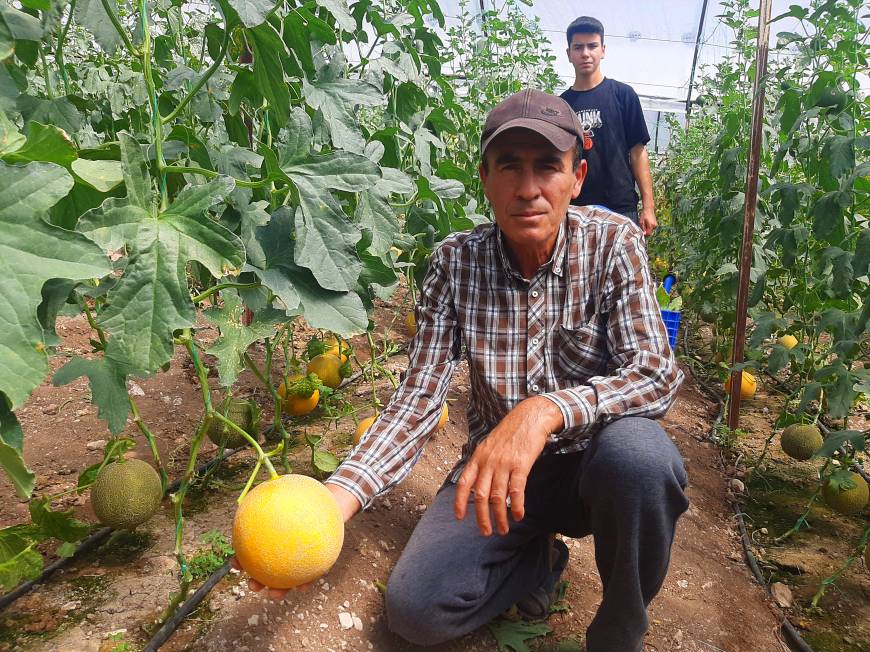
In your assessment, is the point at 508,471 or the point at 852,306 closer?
the point at 508,471

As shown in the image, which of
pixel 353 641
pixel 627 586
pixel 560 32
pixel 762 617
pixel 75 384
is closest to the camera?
pixel 627 586

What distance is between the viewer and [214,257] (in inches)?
43.9

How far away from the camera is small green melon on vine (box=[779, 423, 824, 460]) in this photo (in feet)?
9.75

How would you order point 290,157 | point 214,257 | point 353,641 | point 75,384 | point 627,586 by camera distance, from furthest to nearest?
1. point 75,384
2. point 353,641
3. point 627,586
4. point 290,157
5. point 214,257

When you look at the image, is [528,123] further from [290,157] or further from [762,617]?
[762,617]

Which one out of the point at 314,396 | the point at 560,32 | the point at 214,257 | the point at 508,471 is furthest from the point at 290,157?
the point at 560,32

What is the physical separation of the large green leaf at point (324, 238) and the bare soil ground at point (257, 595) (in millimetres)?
955

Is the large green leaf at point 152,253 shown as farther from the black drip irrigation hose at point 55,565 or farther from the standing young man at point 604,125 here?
the standing young man at point 604,125

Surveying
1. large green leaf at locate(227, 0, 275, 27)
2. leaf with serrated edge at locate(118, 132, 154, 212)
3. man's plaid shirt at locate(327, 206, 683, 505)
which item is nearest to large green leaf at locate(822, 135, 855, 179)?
man's plaid shirt at locate(327, 206, 683, 505)

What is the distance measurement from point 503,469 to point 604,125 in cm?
291

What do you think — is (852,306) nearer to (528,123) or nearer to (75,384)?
(528,123)

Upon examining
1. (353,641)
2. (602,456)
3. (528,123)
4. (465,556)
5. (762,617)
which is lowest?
(762,617)

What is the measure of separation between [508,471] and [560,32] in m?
11.8

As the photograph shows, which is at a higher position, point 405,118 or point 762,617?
point 405,118
